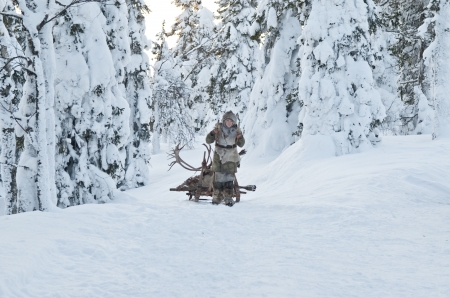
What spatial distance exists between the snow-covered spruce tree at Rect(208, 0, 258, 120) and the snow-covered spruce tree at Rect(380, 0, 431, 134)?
27.5ft

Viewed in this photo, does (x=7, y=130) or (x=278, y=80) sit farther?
(x=278, y=80)

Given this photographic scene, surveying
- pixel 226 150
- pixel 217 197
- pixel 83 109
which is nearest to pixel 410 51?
pixel 226 150

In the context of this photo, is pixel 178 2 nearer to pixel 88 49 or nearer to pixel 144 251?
pixel 88 49

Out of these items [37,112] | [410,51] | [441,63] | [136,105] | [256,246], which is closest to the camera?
[256,246]

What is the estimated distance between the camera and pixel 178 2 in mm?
33719

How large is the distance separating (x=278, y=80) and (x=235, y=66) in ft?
28.4

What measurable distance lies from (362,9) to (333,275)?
35.8ft

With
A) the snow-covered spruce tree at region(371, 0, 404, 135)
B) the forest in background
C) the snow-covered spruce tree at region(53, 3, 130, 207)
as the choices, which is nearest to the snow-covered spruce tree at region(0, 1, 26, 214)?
the forest in background

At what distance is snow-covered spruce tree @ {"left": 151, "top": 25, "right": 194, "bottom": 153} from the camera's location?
24.0 metres

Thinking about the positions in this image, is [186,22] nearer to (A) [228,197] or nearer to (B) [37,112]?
(A) [228,197]

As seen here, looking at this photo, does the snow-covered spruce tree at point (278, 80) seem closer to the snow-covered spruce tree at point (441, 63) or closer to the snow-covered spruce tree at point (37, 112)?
the snow-covered spruce tree at point (441, 63)

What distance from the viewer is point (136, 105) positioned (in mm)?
17359

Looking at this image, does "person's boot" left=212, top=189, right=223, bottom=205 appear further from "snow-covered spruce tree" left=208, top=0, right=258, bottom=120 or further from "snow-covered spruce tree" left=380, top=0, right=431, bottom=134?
"snow-covered spruce tree" left=208, top=0, right=258, bottom=120

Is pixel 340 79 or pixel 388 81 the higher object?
pixel 388 81
